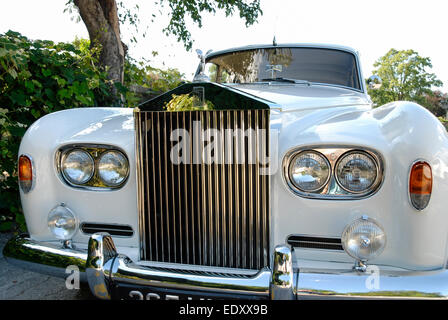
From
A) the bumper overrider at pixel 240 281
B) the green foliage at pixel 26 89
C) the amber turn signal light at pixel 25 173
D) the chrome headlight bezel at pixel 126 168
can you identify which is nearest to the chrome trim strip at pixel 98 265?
the bumper overrider at pixel 240 281

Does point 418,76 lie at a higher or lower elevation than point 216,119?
higher

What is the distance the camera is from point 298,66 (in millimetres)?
3291

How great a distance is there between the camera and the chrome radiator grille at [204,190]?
175 centimetres

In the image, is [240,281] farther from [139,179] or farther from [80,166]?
[80,166]

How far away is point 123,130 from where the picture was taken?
2.06 meters

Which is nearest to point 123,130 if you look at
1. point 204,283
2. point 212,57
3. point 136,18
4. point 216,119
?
point 216,119

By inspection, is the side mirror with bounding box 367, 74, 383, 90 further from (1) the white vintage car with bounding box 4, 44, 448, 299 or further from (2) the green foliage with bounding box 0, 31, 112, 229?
(2) the green foliage with bounding box 0, 31, 112, 229

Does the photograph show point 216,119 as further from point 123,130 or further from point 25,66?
point 25,66

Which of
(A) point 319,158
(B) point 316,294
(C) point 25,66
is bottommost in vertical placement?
(B) point 316,294

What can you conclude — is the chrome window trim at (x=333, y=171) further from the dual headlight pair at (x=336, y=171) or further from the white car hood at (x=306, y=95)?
the white car hood at (x=306, y=95)

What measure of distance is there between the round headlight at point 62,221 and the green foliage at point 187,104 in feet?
2.58

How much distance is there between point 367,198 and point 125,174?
122 cm

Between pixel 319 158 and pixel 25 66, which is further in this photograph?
pixel 25 66

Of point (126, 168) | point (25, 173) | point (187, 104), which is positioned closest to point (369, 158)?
point (187, 104)
